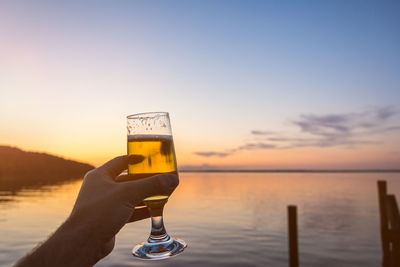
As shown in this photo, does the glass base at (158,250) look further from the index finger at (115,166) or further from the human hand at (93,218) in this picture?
the index finger at (115,166)

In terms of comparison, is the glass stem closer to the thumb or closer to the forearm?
the thumb

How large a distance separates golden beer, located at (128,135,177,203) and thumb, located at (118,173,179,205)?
0.28m

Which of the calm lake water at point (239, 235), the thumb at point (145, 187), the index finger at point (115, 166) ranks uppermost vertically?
the index finger at point (115, 166)

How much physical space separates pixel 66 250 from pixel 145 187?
613 mm

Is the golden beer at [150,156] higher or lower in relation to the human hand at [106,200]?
higher

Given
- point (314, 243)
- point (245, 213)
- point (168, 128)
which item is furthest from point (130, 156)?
point (245, 213)

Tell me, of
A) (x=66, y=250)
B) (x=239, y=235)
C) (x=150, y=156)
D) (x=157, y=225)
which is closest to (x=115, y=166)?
(x=150, y=156)

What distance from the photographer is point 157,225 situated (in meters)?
2.44

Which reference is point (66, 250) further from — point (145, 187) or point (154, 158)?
point (154, 158)

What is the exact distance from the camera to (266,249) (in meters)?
24.0

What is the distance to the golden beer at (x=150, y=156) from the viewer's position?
2521 mm

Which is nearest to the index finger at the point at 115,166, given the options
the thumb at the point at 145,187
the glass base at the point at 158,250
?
the thumb at the point at 145,187

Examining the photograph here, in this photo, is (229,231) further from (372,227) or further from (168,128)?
(168,128)

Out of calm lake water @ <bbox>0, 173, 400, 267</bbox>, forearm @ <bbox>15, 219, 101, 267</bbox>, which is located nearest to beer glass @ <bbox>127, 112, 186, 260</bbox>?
forearm @ <bbox>15, 219, 101, 267</bbox>
